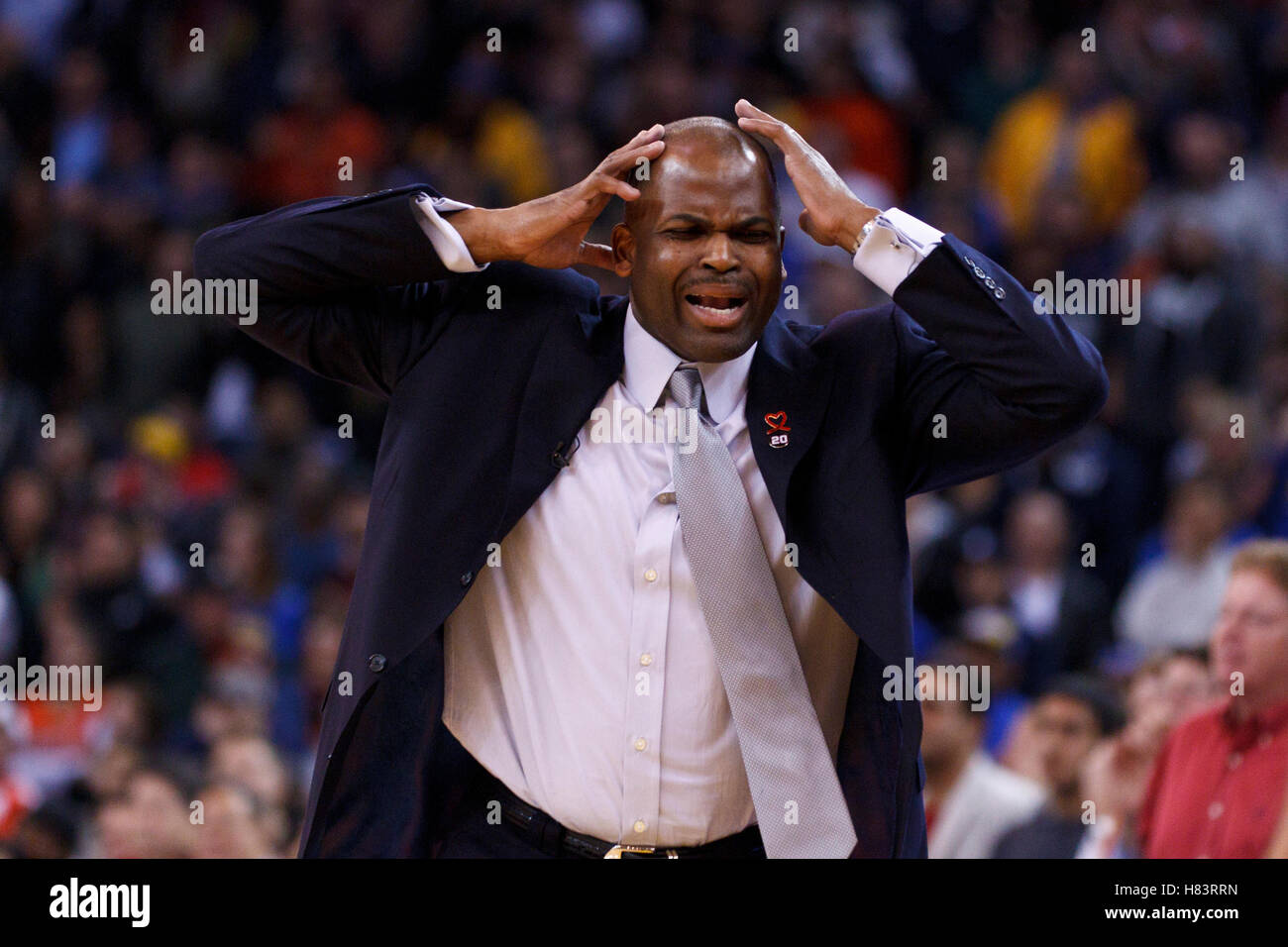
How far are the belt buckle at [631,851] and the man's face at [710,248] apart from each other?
0.76m

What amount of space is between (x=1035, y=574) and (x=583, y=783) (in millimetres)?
3493

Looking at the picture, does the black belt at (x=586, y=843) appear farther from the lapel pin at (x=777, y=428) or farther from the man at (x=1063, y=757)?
the man at (x=1063, y=757)

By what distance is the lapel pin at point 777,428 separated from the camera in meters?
2.83

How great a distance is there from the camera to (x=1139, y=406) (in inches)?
251

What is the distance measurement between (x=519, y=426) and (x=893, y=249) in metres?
0.64

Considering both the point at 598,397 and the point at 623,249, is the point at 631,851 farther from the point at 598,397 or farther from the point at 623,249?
the point at 623,249

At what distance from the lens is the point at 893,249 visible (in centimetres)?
283

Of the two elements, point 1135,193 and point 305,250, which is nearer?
point 305,250

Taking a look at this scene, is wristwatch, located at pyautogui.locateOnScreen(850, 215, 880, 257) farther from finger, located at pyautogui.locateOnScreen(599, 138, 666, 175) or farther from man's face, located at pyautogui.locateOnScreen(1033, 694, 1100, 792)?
man's face, located at pyautogui.locateOnScreen(1033, 694, 1100, 792)

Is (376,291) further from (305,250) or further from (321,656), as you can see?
(321,656)

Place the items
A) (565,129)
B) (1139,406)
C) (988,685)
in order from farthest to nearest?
(565,129) < (1139,406) < (988,685)

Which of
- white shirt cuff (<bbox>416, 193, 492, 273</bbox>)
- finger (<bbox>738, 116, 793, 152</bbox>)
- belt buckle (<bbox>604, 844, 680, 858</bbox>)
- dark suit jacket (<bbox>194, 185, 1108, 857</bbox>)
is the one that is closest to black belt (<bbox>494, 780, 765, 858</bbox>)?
belt buckle (<bbox>604, 844, 680, 858</bbox>)

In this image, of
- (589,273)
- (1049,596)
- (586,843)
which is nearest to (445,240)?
(586,843)
